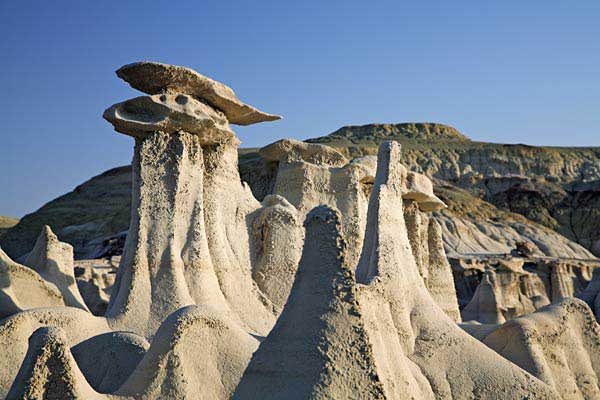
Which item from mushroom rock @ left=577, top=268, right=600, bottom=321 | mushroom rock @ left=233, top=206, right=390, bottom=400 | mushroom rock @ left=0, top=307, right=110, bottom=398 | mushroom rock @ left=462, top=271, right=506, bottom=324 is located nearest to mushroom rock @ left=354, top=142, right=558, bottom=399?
mushroom rock @ left=0, top=307, right=110, bottom=398

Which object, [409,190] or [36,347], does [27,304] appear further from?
[409,190]

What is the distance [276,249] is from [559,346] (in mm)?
4351

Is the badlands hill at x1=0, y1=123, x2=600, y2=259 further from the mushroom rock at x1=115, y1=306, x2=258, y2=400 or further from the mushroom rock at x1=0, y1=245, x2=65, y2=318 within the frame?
the mushroom rock at x1=115, y1=306, x2=258, y2=400

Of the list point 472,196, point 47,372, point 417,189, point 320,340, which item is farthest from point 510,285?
point 472,196

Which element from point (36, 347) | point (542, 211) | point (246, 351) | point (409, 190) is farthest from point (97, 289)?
point (542, 211)

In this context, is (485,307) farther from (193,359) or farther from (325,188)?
(193,359)

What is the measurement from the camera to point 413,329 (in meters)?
11.6

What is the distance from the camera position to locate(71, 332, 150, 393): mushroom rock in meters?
8.15

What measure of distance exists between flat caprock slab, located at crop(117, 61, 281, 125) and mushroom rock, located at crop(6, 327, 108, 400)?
6.64 meters

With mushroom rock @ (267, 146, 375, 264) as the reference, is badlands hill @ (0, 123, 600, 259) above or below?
above

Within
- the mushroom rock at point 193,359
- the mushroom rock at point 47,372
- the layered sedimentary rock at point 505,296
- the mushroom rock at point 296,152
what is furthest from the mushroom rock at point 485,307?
the mushroom rock at point 47,372

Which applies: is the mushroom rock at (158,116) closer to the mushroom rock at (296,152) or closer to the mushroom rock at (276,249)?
the mushroom rock at (276,249)

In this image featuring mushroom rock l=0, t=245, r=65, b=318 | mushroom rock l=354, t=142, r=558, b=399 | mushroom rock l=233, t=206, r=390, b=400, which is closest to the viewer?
mushroom rock l=233, t=206, r=390, b=400

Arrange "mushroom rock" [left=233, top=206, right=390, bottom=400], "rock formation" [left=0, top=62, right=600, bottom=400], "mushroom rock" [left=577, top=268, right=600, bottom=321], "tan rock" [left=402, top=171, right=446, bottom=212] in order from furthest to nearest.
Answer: "mushroom rock" [left=577, top=268, right=600, bottom=321], "tan rock" [left=402, top=171, right=446, bottom=212], "rock formation" [left=0, top=62, right=600, bottom=400], "mushroom rock" [left=233, top=206, right=390, bottom=400]
